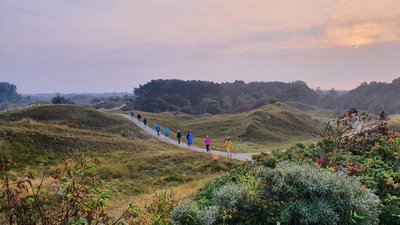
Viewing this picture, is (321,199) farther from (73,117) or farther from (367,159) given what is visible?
(73,117)

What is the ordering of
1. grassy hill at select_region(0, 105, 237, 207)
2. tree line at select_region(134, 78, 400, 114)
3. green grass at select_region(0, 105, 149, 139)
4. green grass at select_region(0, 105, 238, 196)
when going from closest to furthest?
grassy hill at select_region(0, 105, 237, 207)
green grass at select_region(0, 105, 238, 196)
green grass at select_region(0, 105, 149, 139)
tree line at select_region(134, 78, 400, 114)

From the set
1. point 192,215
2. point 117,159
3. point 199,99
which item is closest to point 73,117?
point 117,159

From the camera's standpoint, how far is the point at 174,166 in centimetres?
2502

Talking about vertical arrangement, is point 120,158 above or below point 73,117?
below

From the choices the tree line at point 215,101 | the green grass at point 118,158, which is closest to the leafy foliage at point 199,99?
the tree line at point 215,101

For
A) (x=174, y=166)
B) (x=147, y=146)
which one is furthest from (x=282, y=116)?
(x=174, y=166)

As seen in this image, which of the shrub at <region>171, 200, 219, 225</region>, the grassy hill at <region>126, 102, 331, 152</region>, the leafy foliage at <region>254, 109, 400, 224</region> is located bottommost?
the grassy hill at <region>126, 102, 331, 152</region>

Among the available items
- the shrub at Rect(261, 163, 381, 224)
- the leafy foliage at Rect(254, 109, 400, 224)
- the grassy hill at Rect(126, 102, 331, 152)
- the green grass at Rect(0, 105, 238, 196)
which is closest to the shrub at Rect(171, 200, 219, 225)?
the shrub at Rect(261, 163, 381, 224)

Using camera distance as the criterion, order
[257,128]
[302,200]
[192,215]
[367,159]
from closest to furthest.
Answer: [302,200] < [192,215] < [367,159] < [257,128]

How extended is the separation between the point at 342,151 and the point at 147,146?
25.3 meters

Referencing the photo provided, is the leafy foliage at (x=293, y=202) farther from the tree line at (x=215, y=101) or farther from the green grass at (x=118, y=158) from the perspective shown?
the tree line at (x=215, y=101)

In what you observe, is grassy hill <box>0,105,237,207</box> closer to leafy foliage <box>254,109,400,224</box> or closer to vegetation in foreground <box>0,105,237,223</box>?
vegetation in foreground <box>0,105,237,223</box>

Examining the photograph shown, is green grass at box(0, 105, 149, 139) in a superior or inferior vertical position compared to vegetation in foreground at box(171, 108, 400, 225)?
inferior

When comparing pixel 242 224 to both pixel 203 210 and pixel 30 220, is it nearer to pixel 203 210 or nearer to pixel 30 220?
pixel 203 210
